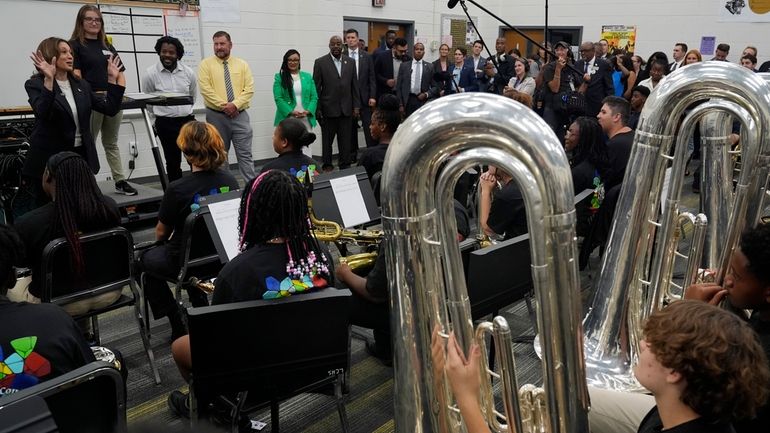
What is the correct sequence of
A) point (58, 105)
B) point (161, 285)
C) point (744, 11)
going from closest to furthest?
point (161, 285), point (58, 105), point (744, 11)

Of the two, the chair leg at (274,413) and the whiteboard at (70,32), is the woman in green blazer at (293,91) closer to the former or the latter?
the whiteboard at (70,32)

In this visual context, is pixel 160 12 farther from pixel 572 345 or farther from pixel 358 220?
pixel 572 345

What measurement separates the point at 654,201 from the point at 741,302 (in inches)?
18.9

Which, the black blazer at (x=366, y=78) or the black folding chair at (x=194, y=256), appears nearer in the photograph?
the black folding chair at (x=194, y=256)

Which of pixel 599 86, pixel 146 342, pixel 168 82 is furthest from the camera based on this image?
pixel 599 86

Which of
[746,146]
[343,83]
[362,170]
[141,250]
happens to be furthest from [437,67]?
[746,146]

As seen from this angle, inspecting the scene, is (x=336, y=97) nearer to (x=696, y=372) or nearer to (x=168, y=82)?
(x=168, y=82)

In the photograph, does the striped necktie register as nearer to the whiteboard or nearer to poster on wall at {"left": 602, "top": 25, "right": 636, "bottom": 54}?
the whiteboard

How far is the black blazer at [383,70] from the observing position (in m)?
7.12

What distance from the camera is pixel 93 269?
2391mm

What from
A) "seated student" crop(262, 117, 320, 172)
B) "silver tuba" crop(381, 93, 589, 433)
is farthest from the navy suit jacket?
"silver tuba" crop(381, 93, 589, 433)

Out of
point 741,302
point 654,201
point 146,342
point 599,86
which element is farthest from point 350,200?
point 599,86

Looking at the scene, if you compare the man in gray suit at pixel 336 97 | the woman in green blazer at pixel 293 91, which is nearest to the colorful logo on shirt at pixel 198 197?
the woman in green blazer at pixel 293 91

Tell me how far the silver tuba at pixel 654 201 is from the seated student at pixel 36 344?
1612mm
